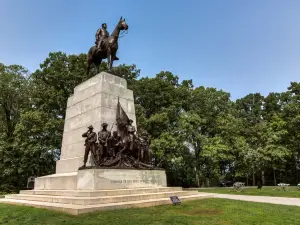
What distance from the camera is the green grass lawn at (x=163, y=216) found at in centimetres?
732

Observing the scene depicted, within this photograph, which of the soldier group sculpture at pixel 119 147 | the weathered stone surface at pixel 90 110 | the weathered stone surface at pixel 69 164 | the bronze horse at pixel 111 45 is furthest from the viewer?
the bronze horse at pixel 111 45

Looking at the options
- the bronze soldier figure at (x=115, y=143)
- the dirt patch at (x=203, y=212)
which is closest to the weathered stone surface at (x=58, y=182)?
the bronze soldier figure at (x=115, y=143)

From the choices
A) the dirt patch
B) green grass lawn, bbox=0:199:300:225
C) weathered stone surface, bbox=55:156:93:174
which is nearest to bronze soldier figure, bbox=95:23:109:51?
weathered stone surface, bbox=55:156:93:174

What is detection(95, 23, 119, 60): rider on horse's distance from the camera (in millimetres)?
15703

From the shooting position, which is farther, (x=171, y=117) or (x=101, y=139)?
(x=171, y=117)

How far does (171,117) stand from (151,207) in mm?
25260

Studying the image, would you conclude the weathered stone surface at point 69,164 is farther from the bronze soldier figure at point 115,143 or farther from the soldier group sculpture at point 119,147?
the bronze soldier figure at point 115,143

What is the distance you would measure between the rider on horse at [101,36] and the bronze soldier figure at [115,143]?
5578 millimetres

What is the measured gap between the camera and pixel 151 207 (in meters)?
9.43

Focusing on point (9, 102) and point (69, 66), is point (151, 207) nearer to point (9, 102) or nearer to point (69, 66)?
point (69, 66)

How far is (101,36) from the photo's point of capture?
1587 cm

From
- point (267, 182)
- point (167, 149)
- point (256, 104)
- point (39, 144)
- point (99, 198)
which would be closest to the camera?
point (99, 198)

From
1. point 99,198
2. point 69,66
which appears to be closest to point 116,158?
point 99,198

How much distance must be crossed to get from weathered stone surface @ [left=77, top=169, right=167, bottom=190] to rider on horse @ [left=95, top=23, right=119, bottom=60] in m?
7.21
